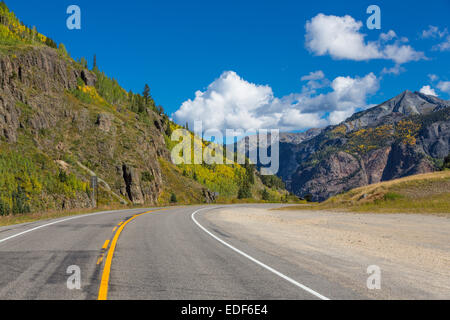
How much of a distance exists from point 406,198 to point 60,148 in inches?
2421

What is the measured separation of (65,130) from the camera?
235 ft

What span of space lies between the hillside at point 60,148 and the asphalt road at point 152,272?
4154 cm

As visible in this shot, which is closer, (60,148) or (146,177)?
(60,148)

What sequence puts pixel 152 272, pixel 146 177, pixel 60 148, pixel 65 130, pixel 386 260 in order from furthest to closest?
pixel 146 177 → pixel 65 130 → pixel 60 148 → pixel 386 260 → pixel 152 272

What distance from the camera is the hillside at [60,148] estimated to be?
52.4 m

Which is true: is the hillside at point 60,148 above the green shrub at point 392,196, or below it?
above

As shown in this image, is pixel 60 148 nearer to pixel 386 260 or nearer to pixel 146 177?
pixel 146 177

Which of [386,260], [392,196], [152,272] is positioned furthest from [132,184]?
[152,272]

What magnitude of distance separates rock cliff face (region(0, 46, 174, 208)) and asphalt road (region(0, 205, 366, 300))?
48830 mm

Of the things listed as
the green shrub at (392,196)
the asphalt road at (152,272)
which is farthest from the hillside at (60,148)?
the green shrub at (392,196)

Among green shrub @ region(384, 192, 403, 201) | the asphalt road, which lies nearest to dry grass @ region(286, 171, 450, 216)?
green shrub @ region(384, 192, 403, 201)

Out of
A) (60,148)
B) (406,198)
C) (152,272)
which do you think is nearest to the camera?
(152,272)

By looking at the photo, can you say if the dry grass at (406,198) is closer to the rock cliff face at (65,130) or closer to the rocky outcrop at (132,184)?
the rocky outcrop at (132,184)

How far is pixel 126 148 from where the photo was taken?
80.9 metres
